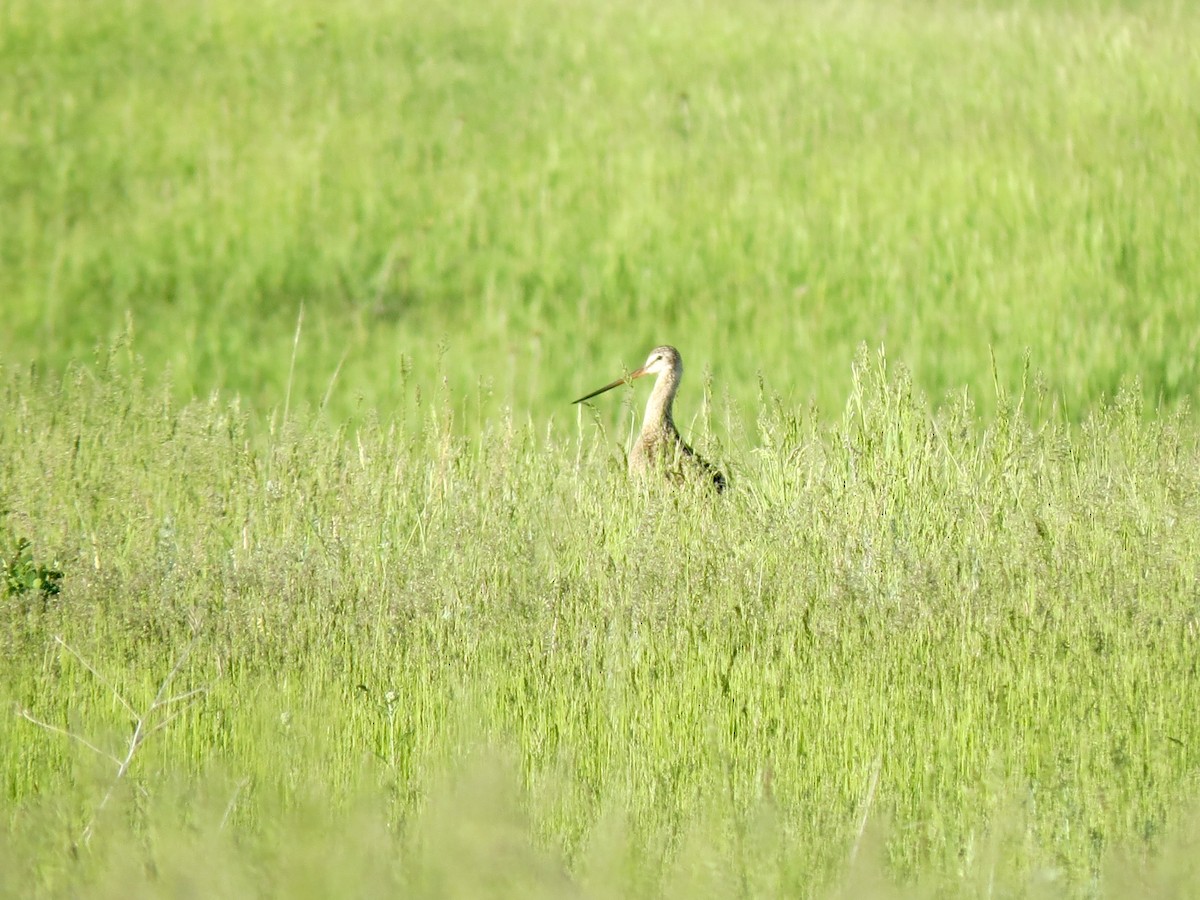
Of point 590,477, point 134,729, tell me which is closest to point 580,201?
point 590,477

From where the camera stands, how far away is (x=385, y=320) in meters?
10.4

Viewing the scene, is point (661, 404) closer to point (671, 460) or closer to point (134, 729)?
point (671, 460)

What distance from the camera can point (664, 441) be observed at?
670cm

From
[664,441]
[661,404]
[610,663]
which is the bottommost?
[661,404]

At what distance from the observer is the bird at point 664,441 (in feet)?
19.2

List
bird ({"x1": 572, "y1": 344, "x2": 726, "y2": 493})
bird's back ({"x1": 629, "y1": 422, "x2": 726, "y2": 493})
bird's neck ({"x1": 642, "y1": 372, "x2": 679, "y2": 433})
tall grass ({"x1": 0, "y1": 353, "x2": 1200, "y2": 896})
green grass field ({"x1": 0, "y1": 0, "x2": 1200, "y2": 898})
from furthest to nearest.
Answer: bird's neck ({"x1": 642, "y1": 372, "x2": 679, "y2": 433})
bird ({"x1": 572, "y1": 344, "x2": 726, "y2": 493})
bird's back ({"x1": 629, "y1": 422, "x2": 726, "y2": 493})
green grass field ({"x1": 0, "y1": 0, "x2": 1200, "y2": 898})
tall grass ({"x1": 0, "y1": 353, "x2": 1200, "y2": 896})

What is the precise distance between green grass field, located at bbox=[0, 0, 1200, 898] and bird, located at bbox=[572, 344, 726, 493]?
14 centimetres

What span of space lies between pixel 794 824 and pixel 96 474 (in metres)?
3.81

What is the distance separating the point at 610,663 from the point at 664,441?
2.54 meters

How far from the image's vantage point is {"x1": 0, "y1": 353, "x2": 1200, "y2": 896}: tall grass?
2994mm

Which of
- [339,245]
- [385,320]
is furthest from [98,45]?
[385,320]

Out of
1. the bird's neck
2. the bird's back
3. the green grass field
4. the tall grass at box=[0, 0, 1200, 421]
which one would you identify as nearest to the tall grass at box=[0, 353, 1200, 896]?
the green grass field

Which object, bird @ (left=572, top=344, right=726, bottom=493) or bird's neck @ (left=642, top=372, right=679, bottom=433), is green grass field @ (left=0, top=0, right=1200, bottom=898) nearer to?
bird @ (left=572, top=344, right=726, bottom=493)

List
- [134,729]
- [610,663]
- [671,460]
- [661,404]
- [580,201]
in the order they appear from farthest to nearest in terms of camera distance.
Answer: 1. [580,201]
2. [661,404]
3. [671,460]
4. [610,663]
5. [134,729]
